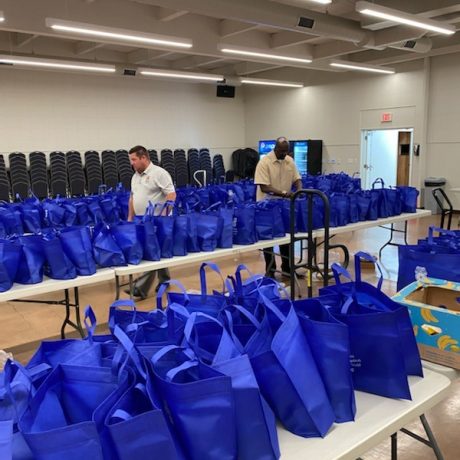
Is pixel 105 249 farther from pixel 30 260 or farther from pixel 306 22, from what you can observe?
pixel 306 22

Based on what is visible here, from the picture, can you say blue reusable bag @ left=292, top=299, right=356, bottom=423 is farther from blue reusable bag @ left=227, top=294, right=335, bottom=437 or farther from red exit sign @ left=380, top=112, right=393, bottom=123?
red exit sign @ left=380, top=112, right=393, bottom=123

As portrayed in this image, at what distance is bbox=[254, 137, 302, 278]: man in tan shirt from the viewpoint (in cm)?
506

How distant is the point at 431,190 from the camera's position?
10.4 m

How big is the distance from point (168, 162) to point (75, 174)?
106 inches

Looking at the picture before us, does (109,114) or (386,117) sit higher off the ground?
(109,114)

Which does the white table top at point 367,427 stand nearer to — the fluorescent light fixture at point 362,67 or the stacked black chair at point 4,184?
the fluorescent light fixture at point 362,67

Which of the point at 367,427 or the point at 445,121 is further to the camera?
the point at 445,121

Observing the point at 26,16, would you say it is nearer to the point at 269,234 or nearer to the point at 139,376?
the point at 269,234

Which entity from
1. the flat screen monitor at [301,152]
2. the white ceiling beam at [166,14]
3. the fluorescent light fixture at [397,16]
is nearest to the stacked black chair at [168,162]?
the flat screen monitor at [301,152]

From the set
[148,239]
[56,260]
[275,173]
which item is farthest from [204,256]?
[275,173]

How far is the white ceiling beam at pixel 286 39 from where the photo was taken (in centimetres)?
945

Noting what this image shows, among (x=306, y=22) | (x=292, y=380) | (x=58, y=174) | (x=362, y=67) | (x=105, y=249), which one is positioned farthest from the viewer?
(x=58, y=174)

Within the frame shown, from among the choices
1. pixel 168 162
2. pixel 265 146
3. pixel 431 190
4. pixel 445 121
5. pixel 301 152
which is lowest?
pixel 431 190

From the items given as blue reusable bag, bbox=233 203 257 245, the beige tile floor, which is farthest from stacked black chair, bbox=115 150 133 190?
blue reusable bag, bbox=233 203 257 245
